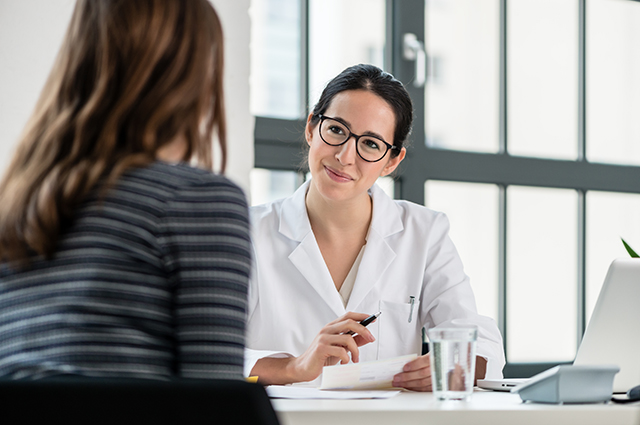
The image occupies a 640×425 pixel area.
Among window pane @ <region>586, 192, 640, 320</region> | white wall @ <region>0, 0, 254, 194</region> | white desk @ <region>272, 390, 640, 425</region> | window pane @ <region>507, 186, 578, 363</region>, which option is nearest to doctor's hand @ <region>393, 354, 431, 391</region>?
white desk @ <region>272, 390, 640, 425</region>

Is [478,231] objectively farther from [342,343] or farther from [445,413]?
[445,413]

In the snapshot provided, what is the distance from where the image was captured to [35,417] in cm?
48

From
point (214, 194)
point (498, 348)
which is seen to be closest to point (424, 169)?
point (498, 348)

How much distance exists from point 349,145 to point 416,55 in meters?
1.10

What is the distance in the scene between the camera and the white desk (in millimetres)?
955

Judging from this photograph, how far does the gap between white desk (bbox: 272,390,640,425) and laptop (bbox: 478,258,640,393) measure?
0.63 feet

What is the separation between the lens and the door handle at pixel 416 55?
2828 mm

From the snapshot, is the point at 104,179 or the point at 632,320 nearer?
the point at 104,179

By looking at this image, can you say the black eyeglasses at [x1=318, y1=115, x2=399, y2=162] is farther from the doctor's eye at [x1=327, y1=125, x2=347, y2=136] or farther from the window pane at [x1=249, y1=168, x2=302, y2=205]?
the window pane at [x1=249, y1=168, x2=302, y2=205]

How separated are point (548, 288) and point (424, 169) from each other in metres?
0.98

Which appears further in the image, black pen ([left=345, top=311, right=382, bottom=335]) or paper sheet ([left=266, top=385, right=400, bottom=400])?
black pen ([left=345, top=311, right=382, bottom=335])

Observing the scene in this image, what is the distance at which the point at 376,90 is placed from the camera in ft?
6.43

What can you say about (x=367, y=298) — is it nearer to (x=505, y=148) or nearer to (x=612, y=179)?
(x=505, y=148)

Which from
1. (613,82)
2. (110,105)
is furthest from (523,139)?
(110,105)
